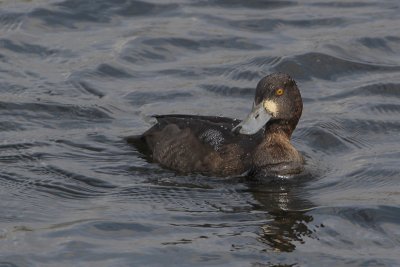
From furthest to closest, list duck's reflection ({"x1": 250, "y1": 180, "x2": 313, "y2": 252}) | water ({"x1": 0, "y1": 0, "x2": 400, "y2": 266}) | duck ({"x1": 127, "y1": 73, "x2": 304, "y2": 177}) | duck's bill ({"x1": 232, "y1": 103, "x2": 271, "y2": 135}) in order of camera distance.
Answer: duck ({"x1": 127, "y1": 73, "x2": 304, "y2": 177}), duck's bill ({"x1": 232, "y1": 103, "x2": 271, "y2": 135}), duck's reflection ({"x1": 250, "y1": 180, "x2": 313, "y2": 252}), water ({"x1": 0, "y1": 0, "x2": 400, "y2": 266})

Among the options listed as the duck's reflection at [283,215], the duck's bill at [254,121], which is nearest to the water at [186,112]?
the duck's reflection at [283,215]

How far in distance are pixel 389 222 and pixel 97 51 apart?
5417 mm

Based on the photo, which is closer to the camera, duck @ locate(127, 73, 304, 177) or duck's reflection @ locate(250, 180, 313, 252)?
duck's reflection @ locate(250, 180, 313, 252)

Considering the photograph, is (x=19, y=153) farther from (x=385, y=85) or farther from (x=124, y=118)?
(x=385, y=85)

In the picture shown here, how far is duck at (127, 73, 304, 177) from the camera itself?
10641 millimetres

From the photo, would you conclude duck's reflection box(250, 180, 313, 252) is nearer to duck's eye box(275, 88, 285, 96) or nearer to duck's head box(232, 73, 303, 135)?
duck's head box(232, 73, 303, 135)

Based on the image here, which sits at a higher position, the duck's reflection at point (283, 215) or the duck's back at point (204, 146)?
the duck's back at point (204, 146)

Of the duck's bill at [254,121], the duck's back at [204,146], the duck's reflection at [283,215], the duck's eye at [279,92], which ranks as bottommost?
the duck's reflection at [283,215]

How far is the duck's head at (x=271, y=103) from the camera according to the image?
1057 cm

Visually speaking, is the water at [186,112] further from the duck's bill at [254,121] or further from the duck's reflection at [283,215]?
the duck's bill at [254,121]

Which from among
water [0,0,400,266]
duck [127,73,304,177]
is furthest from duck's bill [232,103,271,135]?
water [0,0,400,266]

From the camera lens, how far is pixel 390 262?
8.62m

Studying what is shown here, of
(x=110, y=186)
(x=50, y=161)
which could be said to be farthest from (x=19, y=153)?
(x=110, y=186)

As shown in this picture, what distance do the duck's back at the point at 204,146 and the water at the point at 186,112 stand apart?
0.16 meters
